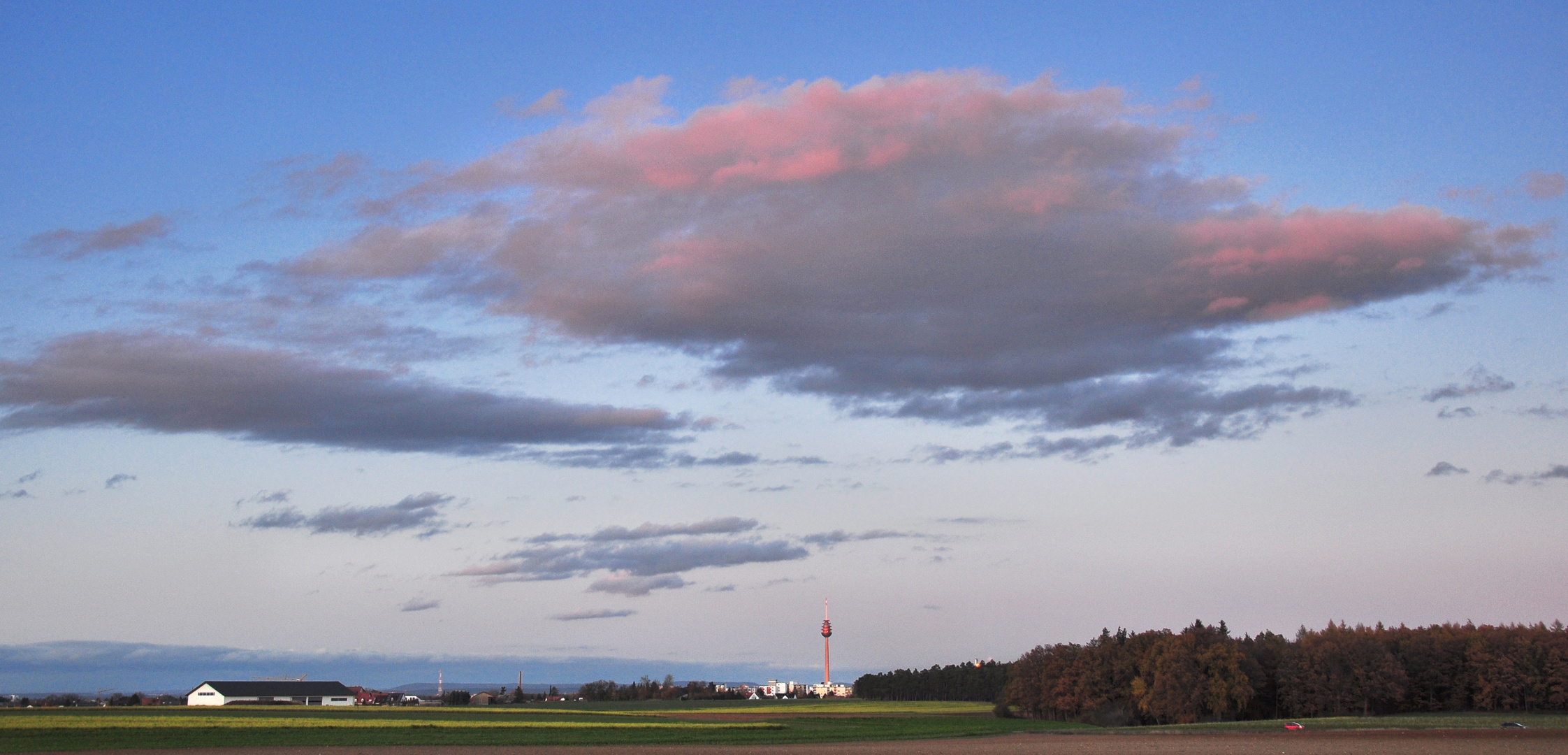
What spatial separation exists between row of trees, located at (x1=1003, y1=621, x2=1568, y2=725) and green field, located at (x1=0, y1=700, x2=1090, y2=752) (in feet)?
36.3

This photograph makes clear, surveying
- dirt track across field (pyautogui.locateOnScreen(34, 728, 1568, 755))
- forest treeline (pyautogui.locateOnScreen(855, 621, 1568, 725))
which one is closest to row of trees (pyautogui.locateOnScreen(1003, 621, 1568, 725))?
forest treeline (pyautogui.locateOnScreen(855, 621, 1568, 725))

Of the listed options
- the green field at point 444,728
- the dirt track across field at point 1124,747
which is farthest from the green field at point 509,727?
the dirt track across field at point 1124,747

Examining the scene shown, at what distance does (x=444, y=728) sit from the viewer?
336 feet

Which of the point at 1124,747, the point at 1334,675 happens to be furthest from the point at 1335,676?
the point at 1124,747

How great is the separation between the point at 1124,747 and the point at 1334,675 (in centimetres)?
7227

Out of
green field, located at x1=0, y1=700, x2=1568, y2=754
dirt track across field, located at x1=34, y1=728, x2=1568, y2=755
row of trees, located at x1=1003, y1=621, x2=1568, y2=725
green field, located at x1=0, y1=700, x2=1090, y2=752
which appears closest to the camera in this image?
dirt track across field, located at x1=34, y1=728, x2=1568, y2=755

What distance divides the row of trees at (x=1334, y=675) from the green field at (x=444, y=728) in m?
11.1

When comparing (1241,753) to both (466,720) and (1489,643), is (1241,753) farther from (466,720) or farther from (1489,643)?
(1489,643)

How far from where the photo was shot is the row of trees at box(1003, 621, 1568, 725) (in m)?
134

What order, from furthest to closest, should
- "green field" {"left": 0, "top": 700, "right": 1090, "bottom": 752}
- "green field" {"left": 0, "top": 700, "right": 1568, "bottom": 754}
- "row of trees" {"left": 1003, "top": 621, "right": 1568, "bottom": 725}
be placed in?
1. "row of trees" {"left": 1003, "top": 621, "right": 1568, "bottom": 725}
2. "green field" {"left": 0, "top": 700, "right": 1568, "bottom": 754}
3. "green field" {"left": 0, "top": 700, "right": 1090, "bottom": 752}

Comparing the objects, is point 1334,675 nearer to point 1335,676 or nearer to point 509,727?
point 1335,676

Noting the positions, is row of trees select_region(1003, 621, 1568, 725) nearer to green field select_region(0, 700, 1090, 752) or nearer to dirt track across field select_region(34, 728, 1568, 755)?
green field select_region(0, 700, 1090, 752)

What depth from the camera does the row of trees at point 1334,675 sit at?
13375 cm

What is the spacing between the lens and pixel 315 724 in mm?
104812
